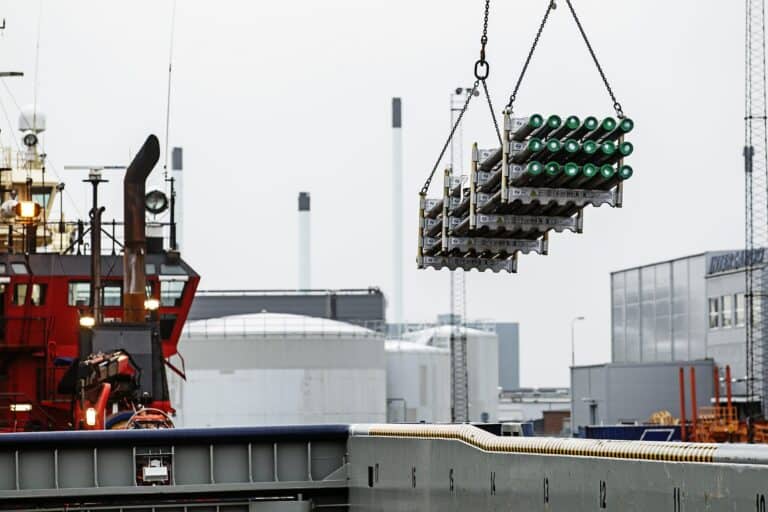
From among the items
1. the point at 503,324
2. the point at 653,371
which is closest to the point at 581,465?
the point at 653,371

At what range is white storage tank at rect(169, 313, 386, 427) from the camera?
87.2 meters

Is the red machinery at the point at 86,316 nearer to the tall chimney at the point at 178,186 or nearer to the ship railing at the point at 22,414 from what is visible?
the ship railing at the point at 22,414

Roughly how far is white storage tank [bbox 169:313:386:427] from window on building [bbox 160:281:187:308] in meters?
38.7

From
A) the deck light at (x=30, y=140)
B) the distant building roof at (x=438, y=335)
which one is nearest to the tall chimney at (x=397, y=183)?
the distant building roof at (x=438, y=335)

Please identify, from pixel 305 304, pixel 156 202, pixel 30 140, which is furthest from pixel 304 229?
pixel 156 202

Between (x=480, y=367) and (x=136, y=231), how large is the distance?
7443 cm

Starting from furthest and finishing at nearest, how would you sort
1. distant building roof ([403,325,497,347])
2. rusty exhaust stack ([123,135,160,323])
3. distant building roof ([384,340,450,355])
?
distant building roof ([403,325,497,347]) < distant building roof ([384,340,450,355]) < rusty exhaust stack ([123,135,160,323])

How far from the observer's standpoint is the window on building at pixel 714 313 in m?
93.8

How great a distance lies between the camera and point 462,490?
65.6 feet

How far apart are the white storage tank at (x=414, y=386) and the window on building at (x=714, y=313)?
20.9m

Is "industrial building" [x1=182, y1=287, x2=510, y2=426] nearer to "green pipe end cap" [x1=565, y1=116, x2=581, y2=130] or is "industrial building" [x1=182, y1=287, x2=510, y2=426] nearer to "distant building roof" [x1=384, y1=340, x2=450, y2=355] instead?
"distant building roof" [x1=384, y1=340, x2=450, y2=355]

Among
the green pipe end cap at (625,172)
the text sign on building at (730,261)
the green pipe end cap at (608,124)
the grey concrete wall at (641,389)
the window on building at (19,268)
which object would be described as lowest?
the grey concrete wall at (641,389)

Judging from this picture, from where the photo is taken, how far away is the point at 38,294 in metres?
45.7

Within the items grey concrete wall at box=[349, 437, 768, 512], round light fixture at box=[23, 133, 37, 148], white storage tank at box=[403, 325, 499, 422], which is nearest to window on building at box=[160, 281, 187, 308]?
grey concrete wall at box=[349, 437, 768, 512]
